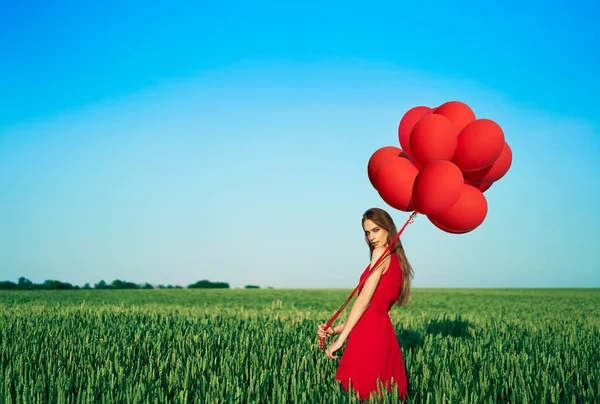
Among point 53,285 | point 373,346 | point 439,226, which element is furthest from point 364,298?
point 53,285

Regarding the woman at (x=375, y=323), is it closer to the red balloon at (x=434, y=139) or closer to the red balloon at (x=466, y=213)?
the red balloon at (x=466, y=213)

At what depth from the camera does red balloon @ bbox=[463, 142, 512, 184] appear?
513 cm

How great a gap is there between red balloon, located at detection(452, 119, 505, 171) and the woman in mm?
1065

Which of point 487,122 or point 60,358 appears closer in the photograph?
point 487,122

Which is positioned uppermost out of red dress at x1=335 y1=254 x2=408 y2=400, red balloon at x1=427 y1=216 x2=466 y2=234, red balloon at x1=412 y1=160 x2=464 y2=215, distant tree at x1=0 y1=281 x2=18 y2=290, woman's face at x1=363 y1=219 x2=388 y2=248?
red balloon at x1=412 y1=160 x2=464 y2=215

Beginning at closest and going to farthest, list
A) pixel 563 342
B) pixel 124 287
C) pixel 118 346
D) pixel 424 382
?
pixel 424 382 < pixel 118 346 < pixel 563 342 < pixel 124 287

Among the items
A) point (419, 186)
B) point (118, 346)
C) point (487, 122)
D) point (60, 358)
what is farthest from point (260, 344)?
point (487, 122)

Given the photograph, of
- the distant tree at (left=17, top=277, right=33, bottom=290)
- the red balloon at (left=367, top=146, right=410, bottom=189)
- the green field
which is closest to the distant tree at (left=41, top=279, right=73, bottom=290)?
the distant tree at (left=17, top=277, right=33, bottom=290)

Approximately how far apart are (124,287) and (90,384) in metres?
37.6

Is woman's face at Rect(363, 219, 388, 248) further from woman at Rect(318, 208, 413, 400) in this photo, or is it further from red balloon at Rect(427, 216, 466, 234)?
red balloon at Rect(427, 216, 466, 234)

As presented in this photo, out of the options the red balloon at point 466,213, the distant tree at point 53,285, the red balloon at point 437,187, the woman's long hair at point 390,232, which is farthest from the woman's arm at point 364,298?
the distant tree at point 53,285

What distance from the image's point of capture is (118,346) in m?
6.95

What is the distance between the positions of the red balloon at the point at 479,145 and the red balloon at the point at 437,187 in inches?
8.0

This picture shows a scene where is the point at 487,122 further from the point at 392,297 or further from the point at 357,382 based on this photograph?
the point at 357,382
